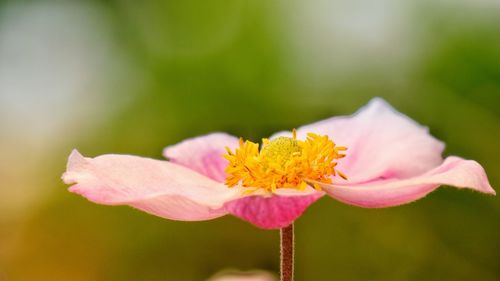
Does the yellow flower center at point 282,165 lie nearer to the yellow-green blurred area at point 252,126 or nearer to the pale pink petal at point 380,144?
the pale pink petal at point 380,144

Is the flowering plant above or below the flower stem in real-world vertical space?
above

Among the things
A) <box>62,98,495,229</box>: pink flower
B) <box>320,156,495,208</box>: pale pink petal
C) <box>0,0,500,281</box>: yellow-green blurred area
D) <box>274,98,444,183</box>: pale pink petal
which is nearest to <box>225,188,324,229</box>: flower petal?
<box>62,98,495,229</box>: pink flower

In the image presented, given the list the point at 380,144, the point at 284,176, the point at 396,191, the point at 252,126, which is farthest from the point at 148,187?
the point at 252,126

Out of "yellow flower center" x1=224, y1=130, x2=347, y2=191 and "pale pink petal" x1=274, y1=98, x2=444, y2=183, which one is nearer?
"yellow flower center" x1=224, y1=130, x2=347, y2=191

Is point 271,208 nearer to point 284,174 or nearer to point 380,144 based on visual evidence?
point 284,174

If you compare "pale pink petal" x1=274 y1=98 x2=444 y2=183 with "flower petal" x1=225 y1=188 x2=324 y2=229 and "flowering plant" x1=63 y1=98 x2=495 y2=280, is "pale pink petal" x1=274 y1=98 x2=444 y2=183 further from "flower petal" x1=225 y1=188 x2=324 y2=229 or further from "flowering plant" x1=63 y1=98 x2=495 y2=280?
"flower petal" x1=225 y1=188 x2=324 y2=229

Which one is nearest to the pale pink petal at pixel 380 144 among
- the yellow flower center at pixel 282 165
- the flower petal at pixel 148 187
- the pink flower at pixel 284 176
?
the pink flower at pixel 284 176

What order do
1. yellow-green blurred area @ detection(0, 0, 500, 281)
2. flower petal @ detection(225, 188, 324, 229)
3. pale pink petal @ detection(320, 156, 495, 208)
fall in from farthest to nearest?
yellow-green blurred area @ detection(0, 0, 500, 281) → pale pink petal @ detection(320, 156, 495, 208) → flower petal @ detection(225, 188, 324, 229)
